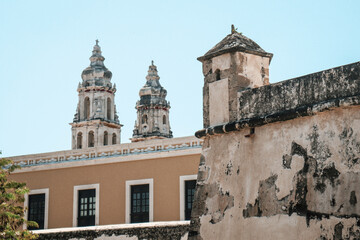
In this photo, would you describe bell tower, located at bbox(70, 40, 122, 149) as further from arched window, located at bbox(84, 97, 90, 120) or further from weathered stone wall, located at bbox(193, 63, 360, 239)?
weathered stone wall, located at bbox(193, 63, 360, 239)

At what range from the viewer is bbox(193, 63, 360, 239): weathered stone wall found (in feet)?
18.0

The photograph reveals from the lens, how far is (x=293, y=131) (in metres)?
6.07

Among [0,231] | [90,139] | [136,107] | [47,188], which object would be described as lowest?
[0,231]

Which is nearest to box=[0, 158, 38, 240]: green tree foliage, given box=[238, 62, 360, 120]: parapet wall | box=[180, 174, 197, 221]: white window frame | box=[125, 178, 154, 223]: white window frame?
box=[125, 178, 154, 223]: white window frame

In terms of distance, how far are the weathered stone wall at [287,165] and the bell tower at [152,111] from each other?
34318mm

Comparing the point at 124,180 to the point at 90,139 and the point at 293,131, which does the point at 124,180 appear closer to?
the point at 293,131

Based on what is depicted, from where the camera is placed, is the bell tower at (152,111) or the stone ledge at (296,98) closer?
the stone ledge at (296,98)

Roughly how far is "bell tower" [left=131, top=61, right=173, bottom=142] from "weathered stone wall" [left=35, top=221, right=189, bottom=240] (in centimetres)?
2921

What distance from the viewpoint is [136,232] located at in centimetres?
1107

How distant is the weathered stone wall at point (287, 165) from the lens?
216 inches

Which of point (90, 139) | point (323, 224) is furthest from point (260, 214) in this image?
point (90, 139)

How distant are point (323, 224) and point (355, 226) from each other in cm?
35

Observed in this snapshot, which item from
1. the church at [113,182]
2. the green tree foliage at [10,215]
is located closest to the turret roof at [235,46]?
the green tree foliage at [10,215]

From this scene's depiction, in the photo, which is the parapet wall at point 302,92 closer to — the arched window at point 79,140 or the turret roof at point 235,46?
the turret roof at point 235,46
